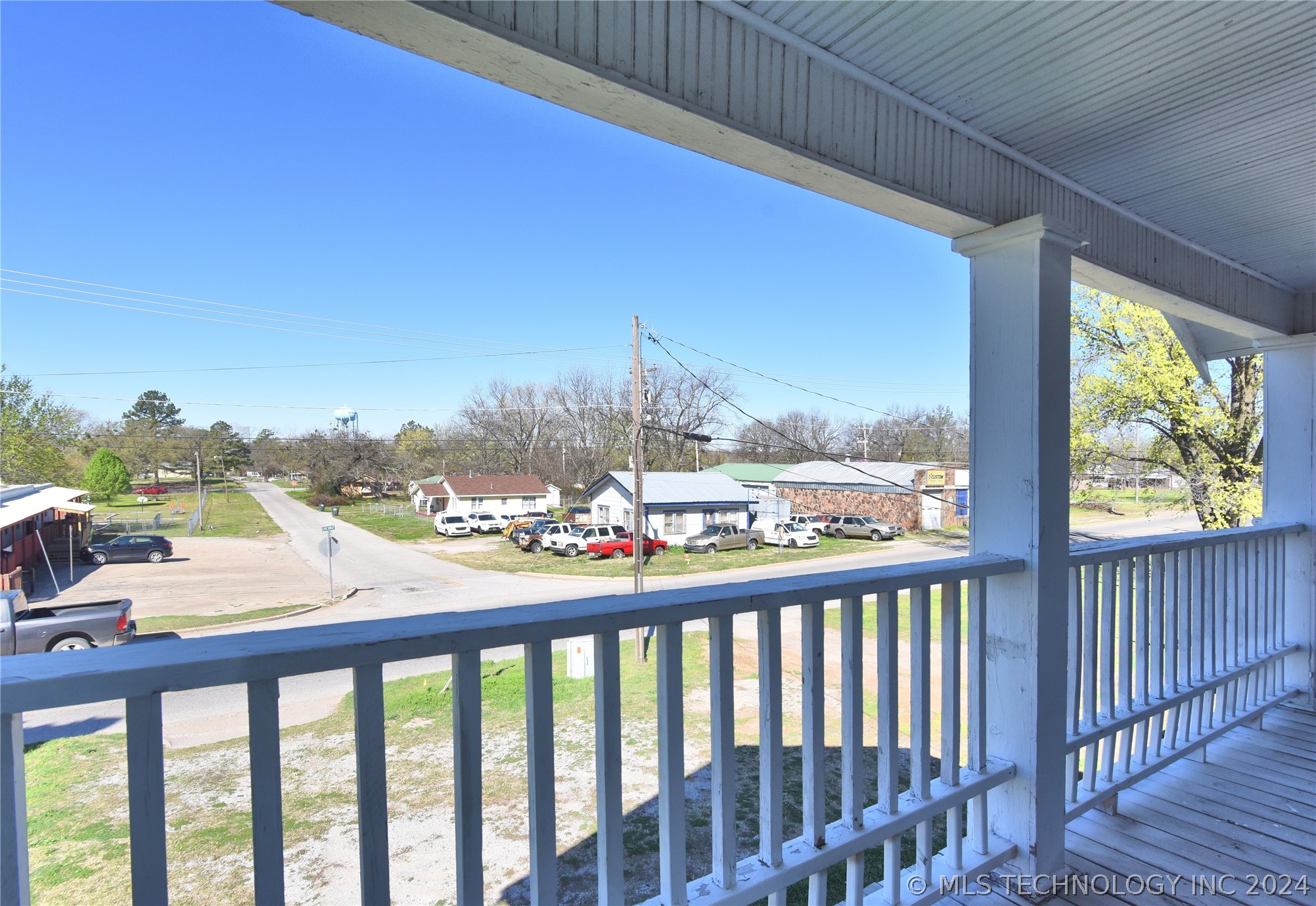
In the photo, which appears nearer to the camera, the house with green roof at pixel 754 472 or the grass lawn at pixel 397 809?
the grass lawn at pixel 397 809

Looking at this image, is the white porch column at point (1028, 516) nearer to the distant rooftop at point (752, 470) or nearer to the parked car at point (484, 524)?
the parked car at point (484, 524)

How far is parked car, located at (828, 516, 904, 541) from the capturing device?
19.3 meters

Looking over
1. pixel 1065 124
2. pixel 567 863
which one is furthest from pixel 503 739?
pixel 1065 124

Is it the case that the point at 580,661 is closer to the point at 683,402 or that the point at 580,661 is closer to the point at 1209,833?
the point at 683,402

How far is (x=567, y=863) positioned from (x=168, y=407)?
3.34 m

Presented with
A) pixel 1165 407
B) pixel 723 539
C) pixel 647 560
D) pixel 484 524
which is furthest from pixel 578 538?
pixel 1165 407

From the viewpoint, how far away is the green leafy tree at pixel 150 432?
323cm

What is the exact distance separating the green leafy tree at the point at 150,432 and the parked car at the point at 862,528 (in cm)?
1879

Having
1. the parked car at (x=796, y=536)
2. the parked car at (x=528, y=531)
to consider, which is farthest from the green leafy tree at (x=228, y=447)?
the parked car at (x=796, y=536)

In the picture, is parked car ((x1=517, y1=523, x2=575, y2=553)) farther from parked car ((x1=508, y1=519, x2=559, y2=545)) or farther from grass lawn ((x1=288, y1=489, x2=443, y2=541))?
grass lawn ((x1=288, y1=489, x2=443, y2=541))

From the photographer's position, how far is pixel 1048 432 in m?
1.59

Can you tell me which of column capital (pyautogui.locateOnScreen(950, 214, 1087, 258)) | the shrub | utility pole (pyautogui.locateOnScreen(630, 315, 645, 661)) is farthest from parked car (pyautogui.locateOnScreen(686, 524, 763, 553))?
column capital (pyautogui.locateOnScreen(950, 214, 1087, 258))

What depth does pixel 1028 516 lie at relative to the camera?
1.58 metres

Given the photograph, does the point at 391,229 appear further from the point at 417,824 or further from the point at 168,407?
the point at 417,824
